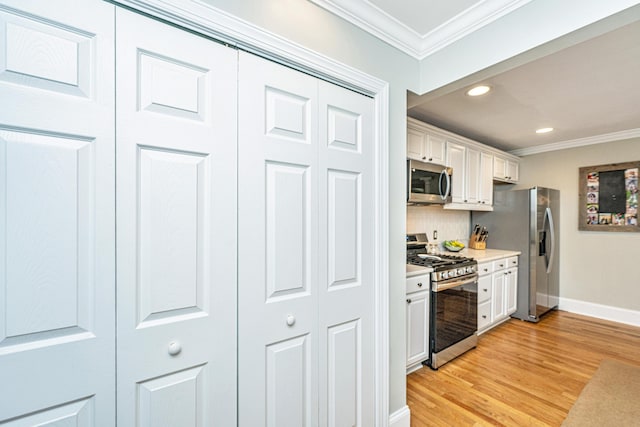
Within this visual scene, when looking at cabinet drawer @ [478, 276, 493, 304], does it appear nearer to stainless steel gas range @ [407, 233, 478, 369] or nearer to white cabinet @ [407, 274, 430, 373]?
stainless steel gas range @ [407, 233, 478, 369]

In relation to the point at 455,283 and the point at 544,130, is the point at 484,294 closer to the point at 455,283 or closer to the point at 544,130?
the point at 455,283

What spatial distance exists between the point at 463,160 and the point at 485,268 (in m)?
1.25

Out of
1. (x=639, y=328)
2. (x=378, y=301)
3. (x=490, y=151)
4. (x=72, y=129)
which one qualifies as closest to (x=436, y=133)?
(x=490, y=151)

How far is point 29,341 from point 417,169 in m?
2.73

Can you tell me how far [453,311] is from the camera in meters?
2.60

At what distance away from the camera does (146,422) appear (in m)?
0.95

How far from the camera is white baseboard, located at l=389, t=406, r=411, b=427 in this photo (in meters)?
1.67

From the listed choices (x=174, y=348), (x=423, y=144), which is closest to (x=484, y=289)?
(x=423, y=144)

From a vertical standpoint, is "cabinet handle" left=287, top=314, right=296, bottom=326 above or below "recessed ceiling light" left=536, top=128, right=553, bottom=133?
below

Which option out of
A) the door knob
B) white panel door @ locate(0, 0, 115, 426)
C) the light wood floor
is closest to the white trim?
white panel door @ locate(0, 0, 115, 426)

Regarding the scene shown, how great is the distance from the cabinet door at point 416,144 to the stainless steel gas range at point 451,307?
101cm

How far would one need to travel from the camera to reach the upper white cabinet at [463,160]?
2.75 m

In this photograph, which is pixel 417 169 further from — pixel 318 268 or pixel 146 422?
pixel 146 422

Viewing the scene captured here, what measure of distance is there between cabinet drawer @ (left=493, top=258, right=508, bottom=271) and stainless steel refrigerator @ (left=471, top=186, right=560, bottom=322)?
16.4 inches
